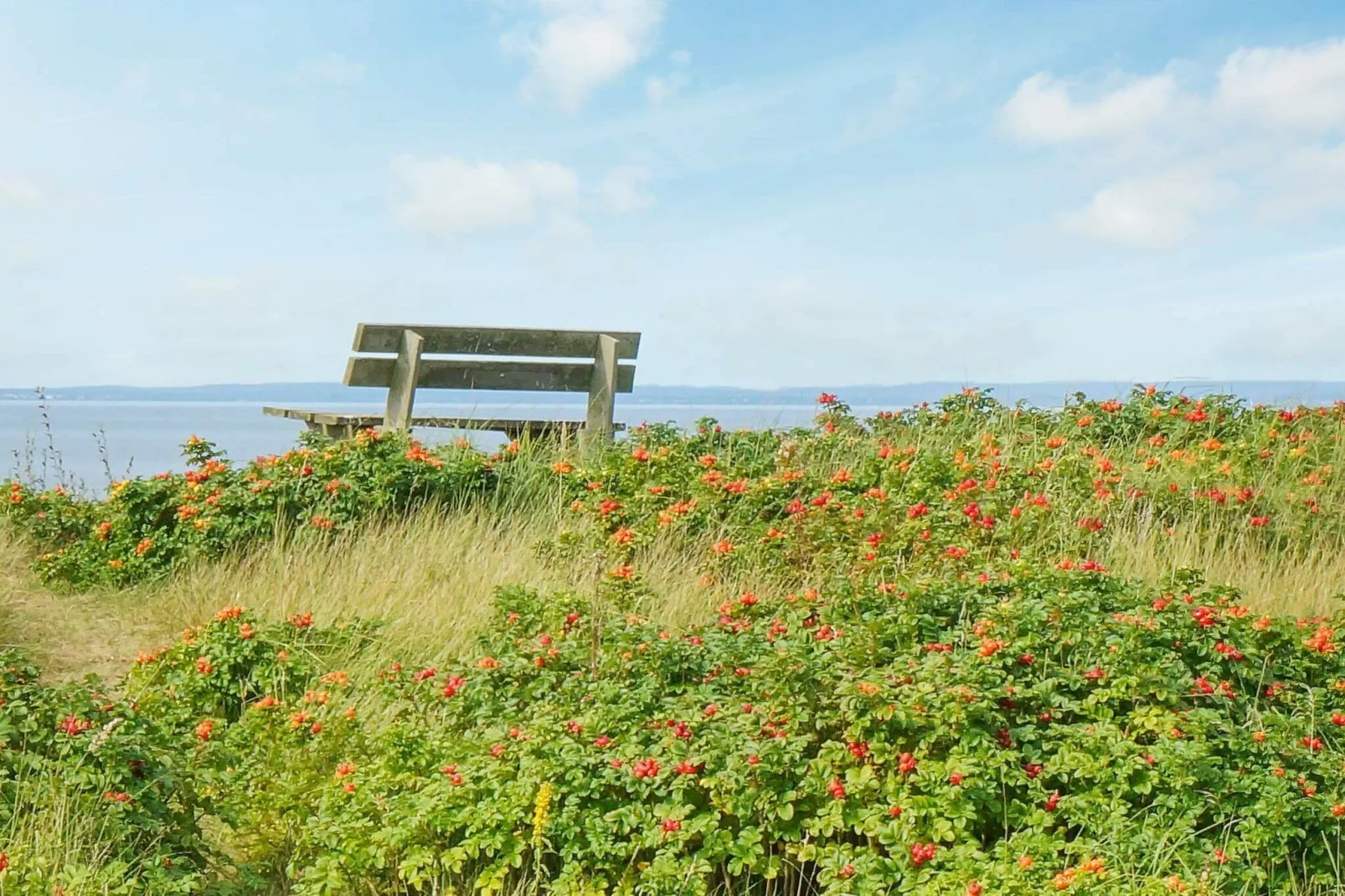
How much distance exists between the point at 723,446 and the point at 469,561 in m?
2.28

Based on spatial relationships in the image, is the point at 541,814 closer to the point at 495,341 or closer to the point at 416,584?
the point at 416,584

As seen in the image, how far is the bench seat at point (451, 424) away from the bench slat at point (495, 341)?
1.68ft

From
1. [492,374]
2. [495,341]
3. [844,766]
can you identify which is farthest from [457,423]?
[844,766]

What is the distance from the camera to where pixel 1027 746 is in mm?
3352

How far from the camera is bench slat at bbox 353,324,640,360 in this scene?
9086 mm

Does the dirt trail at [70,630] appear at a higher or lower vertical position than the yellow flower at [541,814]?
lower

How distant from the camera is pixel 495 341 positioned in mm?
9391

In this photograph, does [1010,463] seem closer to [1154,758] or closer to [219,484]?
[1154,758]

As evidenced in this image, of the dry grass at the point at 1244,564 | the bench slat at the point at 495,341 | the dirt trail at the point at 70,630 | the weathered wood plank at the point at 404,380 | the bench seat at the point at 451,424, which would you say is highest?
the bench slat at the point at 495,341

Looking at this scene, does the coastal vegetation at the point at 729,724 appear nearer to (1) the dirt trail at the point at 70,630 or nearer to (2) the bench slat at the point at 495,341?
(1) the dirt trail at the point at 70,630

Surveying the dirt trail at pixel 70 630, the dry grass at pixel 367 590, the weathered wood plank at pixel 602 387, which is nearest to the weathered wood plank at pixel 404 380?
the weathered wood plank at pixel 602 387

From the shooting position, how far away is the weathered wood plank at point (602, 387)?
9.54 meters

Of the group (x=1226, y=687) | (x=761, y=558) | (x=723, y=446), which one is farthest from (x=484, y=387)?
(x=1226, y=687)

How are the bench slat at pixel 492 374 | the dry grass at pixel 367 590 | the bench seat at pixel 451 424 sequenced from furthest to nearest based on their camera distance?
the bench slat at pixel 492 374 < the bench seat at pixel 451 424 < the dry grass at pixel 367 590
